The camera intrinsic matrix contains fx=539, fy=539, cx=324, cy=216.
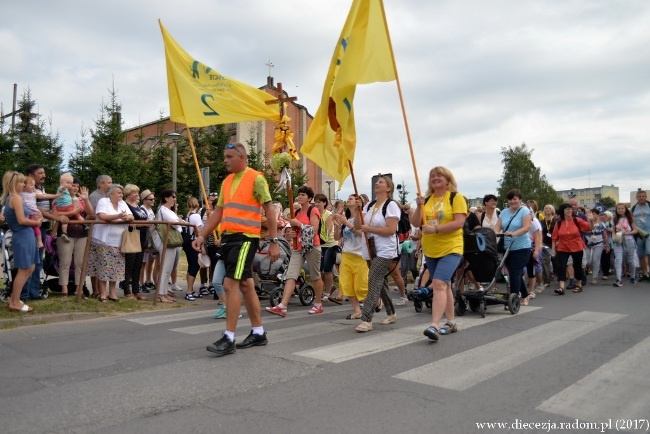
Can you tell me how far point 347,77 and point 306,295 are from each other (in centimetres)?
454

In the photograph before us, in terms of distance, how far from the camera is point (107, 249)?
8727 millimetres

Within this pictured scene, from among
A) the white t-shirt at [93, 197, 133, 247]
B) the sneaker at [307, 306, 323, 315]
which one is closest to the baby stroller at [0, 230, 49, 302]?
the white t-shirt at [93, 197, 133, 247]

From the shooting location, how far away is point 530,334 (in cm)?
663

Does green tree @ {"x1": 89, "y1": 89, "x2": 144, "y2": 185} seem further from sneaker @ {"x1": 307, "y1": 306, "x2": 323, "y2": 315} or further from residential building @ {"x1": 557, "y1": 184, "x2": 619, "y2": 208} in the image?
residential building @ {"x1": 557, "y1": 184, "x2": 619, "y2": 208}

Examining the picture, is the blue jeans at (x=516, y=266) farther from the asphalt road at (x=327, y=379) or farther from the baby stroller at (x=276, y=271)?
the baby stroller at (x=276, y=271)

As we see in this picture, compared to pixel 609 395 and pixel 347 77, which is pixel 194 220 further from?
pixel 609 395

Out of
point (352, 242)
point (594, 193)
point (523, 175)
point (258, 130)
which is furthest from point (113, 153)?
point (594, 193)

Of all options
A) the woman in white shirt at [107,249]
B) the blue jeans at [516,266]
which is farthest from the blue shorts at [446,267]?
the woman in white shirt at [107,249]

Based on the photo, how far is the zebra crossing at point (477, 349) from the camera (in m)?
4.09

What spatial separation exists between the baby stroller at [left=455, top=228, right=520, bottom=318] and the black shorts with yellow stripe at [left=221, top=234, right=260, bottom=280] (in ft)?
11.6

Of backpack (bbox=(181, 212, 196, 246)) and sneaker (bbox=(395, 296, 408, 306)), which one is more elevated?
backpack (bbox=(181, 212, 196, 246))

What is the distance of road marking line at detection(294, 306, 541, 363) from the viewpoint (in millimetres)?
5363

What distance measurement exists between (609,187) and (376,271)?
5677 inches

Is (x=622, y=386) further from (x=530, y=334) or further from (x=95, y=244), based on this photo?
(x=95, y=244)
